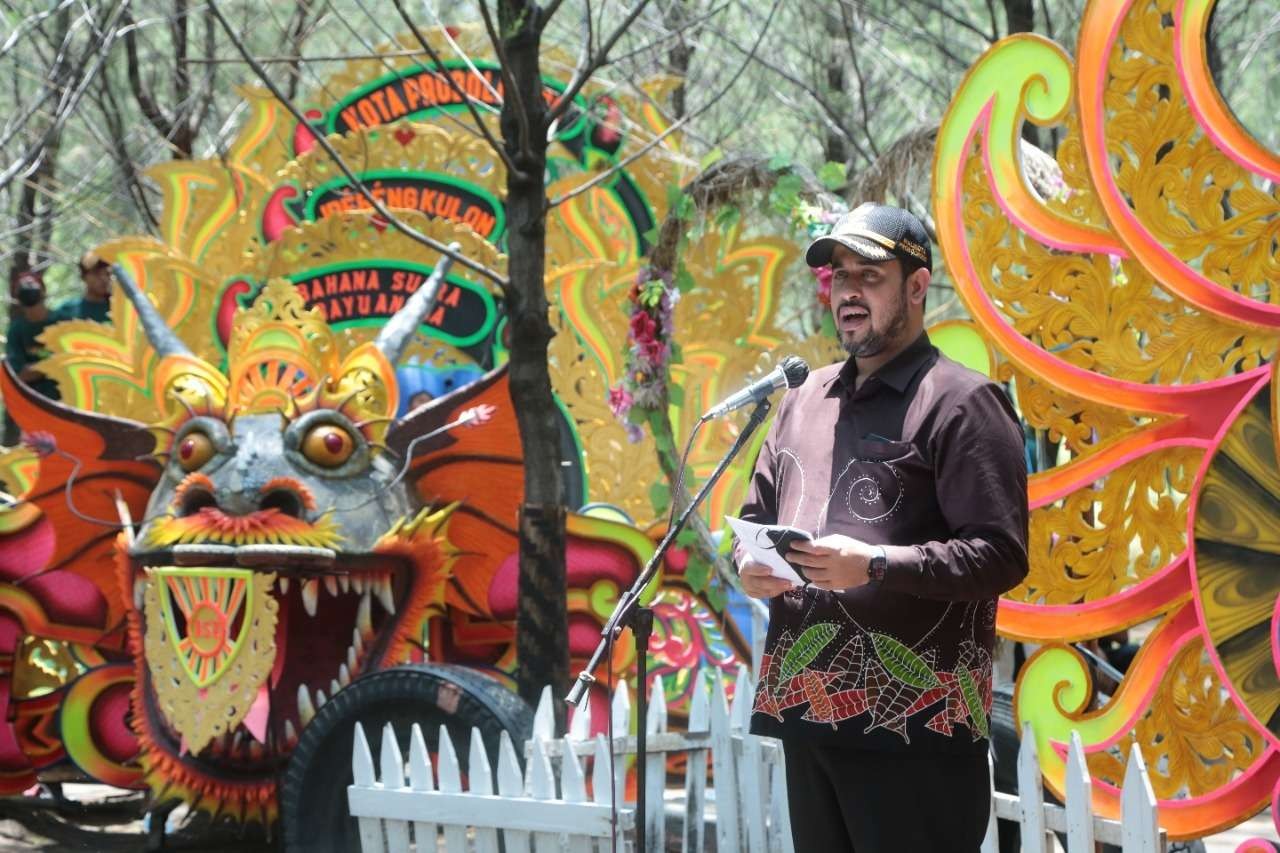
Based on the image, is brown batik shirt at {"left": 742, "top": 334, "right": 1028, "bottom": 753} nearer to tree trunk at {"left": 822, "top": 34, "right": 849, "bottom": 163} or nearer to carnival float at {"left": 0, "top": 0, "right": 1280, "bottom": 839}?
carnival float at {"left": 0, "top": 0, "right": 1280, "bottom": 839}

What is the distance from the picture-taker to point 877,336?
10.2 ft

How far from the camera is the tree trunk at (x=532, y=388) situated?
19.8 feet

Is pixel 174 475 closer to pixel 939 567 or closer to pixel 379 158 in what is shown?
pixel 379 158

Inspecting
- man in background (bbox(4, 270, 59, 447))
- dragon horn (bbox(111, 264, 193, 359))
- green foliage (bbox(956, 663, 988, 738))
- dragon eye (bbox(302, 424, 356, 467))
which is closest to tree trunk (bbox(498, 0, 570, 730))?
dragon eye (bbox(302, 424, 356, 467))

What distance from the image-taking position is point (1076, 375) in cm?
450

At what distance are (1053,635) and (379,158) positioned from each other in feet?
17.9

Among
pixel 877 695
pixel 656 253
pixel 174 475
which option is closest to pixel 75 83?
pixel 174 475

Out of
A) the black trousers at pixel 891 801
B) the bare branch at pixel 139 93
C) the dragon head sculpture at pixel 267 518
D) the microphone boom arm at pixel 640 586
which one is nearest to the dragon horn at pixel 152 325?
the dragon head sculpture at pixel 267 518

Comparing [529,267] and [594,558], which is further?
[594,558]

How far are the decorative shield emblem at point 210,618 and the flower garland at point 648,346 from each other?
5.79ft

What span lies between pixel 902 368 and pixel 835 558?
0.51 m

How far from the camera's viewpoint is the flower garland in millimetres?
6914

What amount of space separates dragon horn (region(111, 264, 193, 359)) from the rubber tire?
2.18 meters

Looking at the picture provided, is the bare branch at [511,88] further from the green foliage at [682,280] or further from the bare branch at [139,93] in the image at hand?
the bare branch at [139,93]
